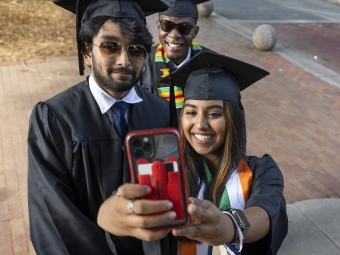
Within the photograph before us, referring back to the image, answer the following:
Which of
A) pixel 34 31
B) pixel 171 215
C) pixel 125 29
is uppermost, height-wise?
pixel 125 29

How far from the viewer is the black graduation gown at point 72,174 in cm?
184

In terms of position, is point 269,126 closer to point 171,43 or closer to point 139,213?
point 171,43

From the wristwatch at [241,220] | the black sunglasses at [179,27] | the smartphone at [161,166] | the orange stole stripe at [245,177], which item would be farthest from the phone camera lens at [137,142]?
the black sunglasses at [179,27]

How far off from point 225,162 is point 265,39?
7.59m

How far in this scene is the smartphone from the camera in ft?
3.81

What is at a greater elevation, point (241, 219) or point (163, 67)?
point (163, 67)

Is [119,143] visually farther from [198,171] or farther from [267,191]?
[267,191]

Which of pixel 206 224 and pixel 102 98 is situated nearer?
pixel 206 224

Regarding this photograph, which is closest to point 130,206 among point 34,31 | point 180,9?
point 180,9

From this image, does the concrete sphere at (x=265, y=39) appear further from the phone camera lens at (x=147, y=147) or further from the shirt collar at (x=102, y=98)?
the phone camera lens at (x=147, y=147)

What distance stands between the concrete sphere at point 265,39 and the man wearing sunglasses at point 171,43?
5.68m

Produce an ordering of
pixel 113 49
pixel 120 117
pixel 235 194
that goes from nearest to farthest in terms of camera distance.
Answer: pixel 235 194, pixel 113 49, pixel 120 117

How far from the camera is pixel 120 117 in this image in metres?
2.09

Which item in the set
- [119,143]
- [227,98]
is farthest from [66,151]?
[227,98]
